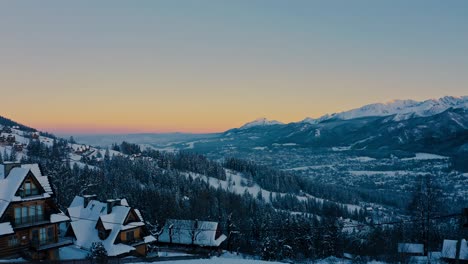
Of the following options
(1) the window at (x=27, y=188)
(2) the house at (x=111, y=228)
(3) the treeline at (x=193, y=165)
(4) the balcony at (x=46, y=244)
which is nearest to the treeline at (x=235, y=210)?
(3) the treeline at (x=193, y=165)

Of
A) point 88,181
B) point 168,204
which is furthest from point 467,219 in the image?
point 88,181

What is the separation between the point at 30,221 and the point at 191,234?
102ft

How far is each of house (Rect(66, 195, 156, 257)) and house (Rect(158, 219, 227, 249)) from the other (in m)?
16.6

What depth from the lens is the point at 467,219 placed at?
16.2 meters

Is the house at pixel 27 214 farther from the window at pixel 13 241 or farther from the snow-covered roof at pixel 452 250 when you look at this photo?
the snow-covered roof at pixel 452 250

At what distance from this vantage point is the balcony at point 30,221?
2923 cm

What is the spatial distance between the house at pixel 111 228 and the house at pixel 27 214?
6.61 metres

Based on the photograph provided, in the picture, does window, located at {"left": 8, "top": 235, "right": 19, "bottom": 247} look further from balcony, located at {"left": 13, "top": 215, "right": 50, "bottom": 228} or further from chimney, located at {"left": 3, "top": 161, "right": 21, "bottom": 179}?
chimney, located at {"left": 3, "top": 161, "right": 21, "bottom": 179}

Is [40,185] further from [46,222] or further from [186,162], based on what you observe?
[186,162]

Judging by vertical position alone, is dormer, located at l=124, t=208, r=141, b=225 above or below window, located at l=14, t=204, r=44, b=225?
below

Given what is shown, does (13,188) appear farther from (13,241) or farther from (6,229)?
(13,241)

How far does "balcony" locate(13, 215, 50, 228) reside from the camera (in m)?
29.2

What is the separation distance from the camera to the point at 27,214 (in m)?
30.0

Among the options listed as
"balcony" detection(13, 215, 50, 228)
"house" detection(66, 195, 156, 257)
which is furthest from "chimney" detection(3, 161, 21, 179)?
"house" detection(66, 195, 156, 257)
